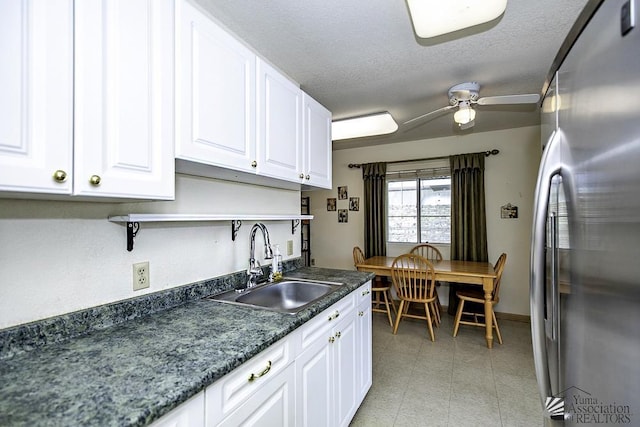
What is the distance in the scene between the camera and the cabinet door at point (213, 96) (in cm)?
121

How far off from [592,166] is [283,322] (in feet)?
3.53

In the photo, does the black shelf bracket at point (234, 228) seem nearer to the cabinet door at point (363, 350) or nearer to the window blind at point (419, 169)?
the cabinet door at point (363, 350)

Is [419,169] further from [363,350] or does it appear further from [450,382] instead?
[363,350]

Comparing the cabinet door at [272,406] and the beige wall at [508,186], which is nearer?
the cabinet door at [272,406]

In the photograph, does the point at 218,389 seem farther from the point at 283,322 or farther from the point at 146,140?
the point at 146,140

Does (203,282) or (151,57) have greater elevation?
(151,57)

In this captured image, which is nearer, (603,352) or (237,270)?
(603,352)

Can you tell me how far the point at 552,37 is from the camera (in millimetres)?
1810

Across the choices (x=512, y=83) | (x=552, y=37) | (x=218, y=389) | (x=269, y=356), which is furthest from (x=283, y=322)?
(x=512, y=83)

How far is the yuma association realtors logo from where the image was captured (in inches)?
19.0

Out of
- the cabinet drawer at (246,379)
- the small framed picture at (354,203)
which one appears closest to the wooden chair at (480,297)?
the small framed picture at (354,203)

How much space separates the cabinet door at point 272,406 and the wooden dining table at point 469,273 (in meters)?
2.38

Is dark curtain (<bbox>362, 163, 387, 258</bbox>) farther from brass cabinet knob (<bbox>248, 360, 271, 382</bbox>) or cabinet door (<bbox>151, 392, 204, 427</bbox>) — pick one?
cabinet door (<bbox>151, 392, 204, 427</bbox>)

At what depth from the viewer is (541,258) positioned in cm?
79
